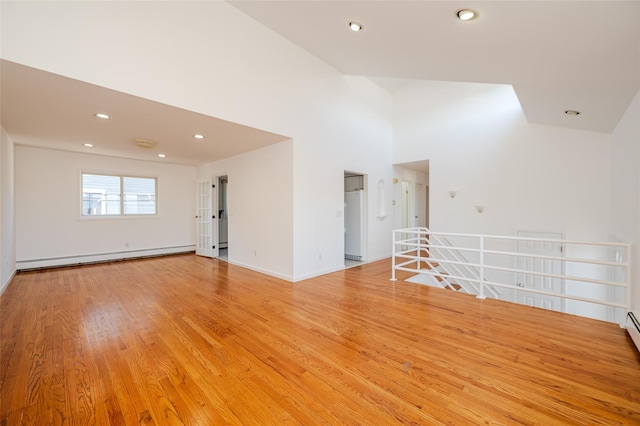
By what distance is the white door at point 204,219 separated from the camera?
6824 mm

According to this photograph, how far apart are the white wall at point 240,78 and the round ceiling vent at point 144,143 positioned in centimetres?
205

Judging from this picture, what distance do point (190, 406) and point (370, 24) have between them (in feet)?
12.7

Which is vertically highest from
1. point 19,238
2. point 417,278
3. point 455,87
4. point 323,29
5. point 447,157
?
point 455,87

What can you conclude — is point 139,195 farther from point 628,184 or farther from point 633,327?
point 628,184

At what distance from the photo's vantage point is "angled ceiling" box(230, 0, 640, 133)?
6.70ft

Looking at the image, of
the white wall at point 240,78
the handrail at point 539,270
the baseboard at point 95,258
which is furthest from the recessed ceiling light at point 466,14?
the baseboard at point 95,258

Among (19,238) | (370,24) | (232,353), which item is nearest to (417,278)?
(232,353)

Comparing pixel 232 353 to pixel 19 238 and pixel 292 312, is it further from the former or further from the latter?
pixel 19 238

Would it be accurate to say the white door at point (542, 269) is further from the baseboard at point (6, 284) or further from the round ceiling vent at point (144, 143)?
the baseboard at point (6, 284)

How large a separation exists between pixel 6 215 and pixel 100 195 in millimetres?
2089

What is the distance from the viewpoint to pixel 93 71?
256cm

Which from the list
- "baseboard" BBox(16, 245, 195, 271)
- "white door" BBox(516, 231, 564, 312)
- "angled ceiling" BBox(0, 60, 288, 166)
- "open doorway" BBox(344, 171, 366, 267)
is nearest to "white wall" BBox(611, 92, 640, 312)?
"white door" BBox(516, 231, 564, 312)

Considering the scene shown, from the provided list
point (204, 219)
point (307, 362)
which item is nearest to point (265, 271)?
point (204, 219)

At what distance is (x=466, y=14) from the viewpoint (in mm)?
2287
